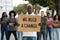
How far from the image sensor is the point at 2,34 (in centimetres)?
544

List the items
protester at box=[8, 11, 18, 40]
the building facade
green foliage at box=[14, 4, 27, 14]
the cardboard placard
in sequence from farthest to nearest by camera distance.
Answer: the building facade < green foliage at box=[14, 4, 27, 14] < protester at box=[8, 11, 18, 40] < the cardboard placard

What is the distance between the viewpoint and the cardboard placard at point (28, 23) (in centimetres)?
500

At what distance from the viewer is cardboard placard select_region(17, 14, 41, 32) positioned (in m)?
Answer: 5.00

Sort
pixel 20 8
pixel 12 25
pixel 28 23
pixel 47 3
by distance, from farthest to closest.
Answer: pixel 47 3, pixel 20 8, pixel 12 25, pixel 28 23

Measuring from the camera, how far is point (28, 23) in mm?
5020

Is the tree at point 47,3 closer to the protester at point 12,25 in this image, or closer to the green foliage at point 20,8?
the green foliage at point 20,8

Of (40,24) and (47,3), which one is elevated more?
(47,3)

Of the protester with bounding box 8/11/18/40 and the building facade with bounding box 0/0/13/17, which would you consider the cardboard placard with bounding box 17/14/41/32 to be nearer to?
the protester with bounding box 8/11/18/40

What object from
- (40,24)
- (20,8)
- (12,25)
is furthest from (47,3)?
(12,25)

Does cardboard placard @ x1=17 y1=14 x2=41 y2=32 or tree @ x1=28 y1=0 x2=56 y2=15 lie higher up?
tree @ x1=28 y1=0 x2=56 y2=15

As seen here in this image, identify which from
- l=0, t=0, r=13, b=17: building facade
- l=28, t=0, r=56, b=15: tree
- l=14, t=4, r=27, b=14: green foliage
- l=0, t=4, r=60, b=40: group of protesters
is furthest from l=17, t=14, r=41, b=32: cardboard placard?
l=28, t=0, r=56, b=15: tree

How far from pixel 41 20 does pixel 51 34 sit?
52 centimetres

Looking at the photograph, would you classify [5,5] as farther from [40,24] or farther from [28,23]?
[40,24]

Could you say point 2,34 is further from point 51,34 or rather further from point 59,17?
point 59,17
